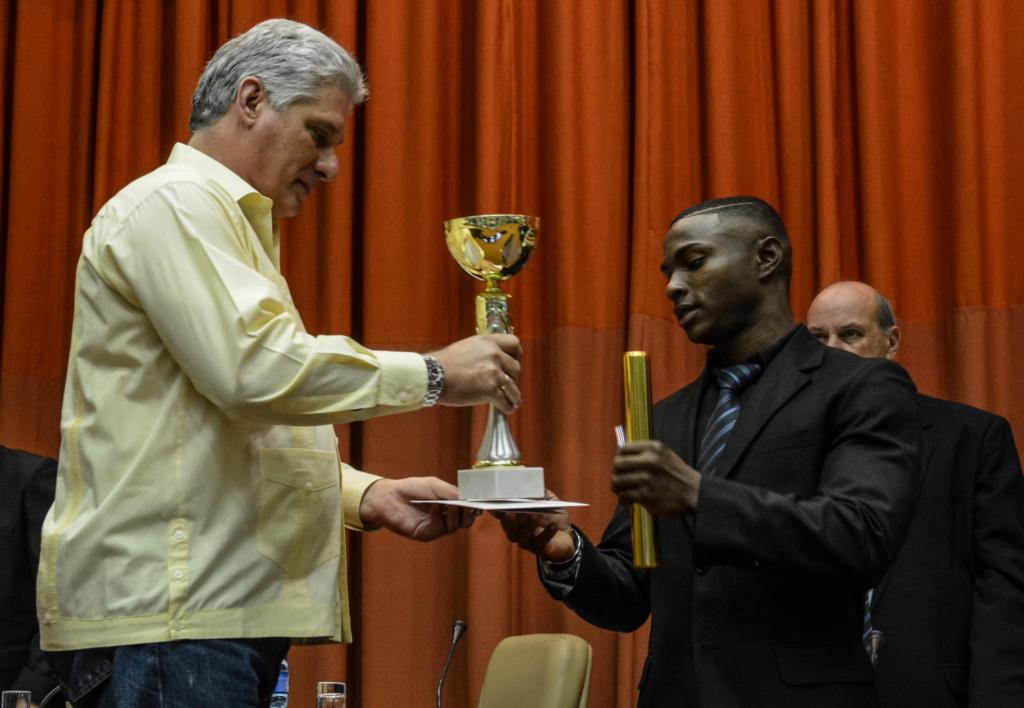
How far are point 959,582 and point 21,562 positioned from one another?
2569mm

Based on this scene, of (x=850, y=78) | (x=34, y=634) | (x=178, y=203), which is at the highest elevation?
(x=850, y=78)

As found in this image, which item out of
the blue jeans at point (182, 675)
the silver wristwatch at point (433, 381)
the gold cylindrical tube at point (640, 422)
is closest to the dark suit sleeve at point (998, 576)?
the gold cylindrical tube at point (640, 422)

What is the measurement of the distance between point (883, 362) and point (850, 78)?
2334 mm

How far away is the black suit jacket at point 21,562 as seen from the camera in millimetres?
3617

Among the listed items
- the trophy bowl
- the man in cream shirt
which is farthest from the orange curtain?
the man in cream shirt

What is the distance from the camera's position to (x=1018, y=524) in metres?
3.16

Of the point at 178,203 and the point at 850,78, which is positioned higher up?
the point at 850,78

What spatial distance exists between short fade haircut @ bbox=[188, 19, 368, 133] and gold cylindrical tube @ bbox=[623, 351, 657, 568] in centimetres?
72

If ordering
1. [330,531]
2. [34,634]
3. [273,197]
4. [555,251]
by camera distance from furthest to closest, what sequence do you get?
[555,251] → [34,634] → [273,197] → [330,531]

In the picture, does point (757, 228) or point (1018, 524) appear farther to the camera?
point (1018, 524)

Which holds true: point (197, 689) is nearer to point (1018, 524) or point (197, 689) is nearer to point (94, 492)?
point (94, 492)

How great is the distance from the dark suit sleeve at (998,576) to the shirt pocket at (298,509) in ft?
5.78

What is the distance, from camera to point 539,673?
3.59m

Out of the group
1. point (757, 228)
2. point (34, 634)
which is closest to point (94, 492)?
point (757, 228)
